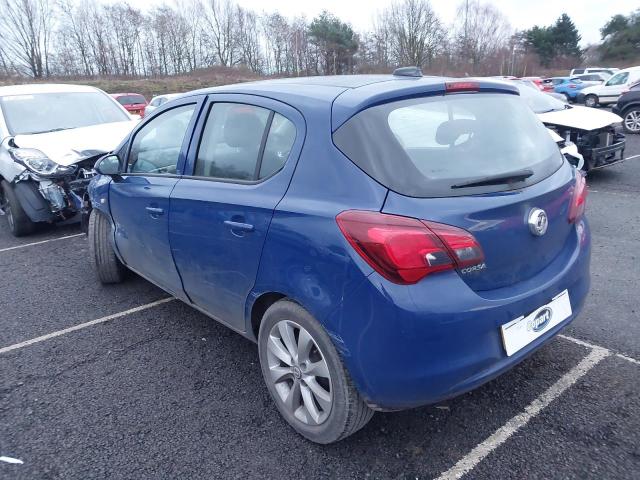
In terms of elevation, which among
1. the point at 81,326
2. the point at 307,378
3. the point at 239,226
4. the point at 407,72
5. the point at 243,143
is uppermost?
the point at 407,72

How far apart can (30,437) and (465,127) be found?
270cm

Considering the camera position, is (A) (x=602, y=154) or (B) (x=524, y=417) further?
(A) (x=602, y=154)

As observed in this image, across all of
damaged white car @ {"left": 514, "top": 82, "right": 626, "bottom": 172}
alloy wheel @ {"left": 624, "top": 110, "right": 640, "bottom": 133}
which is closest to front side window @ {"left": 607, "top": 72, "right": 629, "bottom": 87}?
alloy wheel @ {"left": 624, "top": 110, "right": 640, "bottom": 133}

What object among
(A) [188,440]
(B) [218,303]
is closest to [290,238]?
(B) [218,303]

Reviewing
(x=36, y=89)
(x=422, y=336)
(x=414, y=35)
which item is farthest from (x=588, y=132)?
(x=414, y=35)

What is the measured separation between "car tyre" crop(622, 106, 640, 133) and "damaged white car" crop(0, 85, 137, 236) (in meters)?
12.4

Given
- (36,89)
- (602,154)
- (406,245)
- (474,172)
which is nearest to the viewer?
(406,245)

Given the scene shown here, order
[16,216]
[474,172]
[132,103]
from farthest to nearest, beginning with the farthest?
[132,103], [16,216], [474,172]

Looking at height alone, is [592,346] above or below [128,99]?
below

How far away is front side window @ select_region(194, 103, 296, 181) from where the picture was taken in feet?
7.76

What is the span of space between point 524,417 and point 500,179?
1.21 metres

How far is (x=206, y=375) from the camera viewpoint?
294 cm

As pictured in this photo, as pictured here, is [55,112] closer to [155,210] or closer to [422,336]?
[155,210]

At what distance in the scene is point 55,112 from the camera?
6707 millimetres
